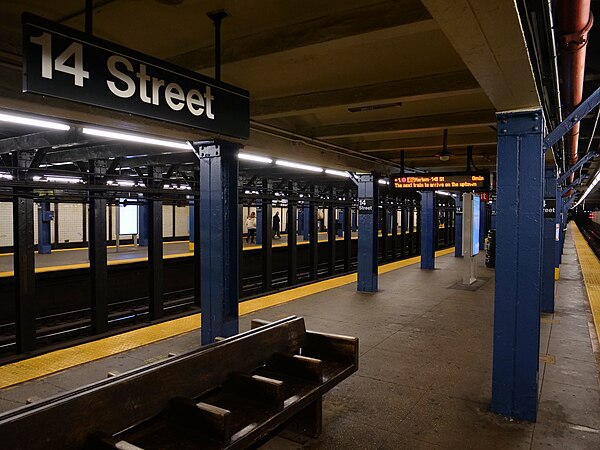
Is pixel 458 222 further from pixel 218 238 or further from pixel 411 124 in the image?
pixel 218 238

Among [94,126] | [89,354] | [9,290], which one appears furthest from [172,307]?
[94,126]

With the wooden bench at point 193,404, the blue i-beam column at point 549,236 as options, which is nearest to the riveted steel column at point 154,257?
the wooden bench at point 193,404

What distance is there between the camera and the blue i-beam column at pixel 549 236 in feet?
23.3

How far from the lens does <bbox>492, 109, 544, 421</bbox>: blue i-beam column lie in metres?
3.45

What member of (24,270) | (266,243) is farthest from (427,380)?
(266,243)

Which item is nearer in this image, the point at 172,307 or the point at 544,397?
the point at 544,397

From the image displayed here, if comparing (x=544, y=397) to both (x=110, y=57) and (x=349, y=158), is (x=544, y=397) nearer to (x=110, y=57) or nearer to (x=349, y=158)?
(x=110, y=57)

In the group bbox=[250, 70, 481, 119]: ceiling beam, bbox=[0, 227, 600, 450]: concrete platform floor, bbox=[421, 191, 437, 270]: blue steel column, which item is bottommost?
bbox=[0, 227, 600, 450]: concrete platform floor

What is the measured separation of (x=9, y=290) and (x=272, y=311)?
5284 millimetres

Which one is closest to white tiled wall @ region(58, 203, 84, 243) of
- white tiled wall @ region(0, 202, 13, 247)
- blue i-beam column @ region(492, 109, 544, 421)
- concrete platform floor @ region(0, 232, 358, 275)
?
white tiled wall @ region(0, 202, 13, 247)

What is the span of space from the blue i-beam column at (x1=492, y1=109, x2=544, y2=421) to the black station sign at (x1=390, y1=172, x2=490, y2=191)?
101 inches

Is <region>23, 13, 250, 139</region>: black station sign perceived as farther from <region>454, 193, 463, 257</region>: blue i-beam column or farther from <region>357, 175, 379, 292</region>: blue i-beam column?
<region>454, 193, 463, 257</region>: blue i-beam column

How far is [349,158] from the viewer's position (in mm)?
7934

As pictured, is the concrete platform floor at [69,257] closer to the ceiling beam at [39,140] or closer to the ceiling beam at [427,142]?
the ceiling beam at [39,140]
